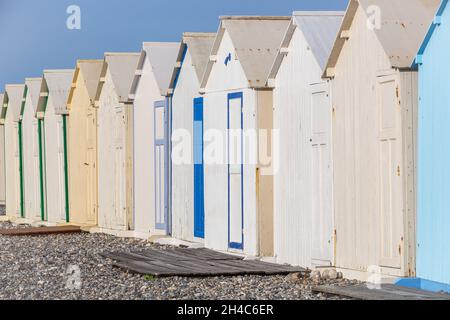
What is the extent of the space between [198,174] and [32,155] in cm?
921

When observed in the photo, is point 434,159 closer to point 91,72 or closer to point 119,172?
point 119,172

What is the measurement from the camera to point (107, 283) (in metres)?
12.7

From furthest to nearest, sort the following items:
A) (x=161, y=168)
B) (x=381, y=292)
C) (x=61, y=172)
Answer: (x=61, y=172) < (x=161, y=168) < (x=381, y=292)

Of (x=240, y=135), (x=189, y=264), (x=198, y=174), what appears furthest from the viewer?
(x=198, y=174)

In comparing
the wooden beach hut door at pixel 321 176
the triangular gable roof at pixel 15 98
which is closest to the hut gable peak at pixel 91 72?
the triangular gable roof at pixel 15 98

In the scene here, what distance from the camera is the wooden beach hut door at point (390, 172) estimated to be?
1113cm

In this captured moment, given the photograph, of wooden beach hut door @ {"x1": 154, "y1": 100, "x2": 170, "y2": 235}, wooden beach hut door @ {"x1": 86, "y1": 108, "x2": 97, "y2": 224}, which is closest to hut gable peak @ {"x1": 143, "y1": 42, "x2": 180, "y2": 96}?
wooden beach hut door @ {"x1": 154, "y1": 100, "x2": 170, "y2": 235}

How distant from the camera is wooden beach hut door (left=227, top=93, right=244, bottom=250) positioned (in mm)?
15406

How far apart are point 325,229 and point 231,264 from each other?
5.58 feet

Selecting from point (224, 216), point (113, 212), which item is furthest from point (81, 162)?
point (224, 216)

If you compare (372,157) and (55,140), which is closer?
(372,157)

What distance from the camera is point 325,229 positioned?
42.3ft

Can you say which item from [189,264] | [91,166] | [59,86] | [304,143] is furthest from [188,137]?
[59,86]

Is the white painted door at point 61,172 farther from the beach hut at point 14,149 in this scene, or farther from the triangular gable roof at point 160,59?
the triangular gable roof at point 160,59
